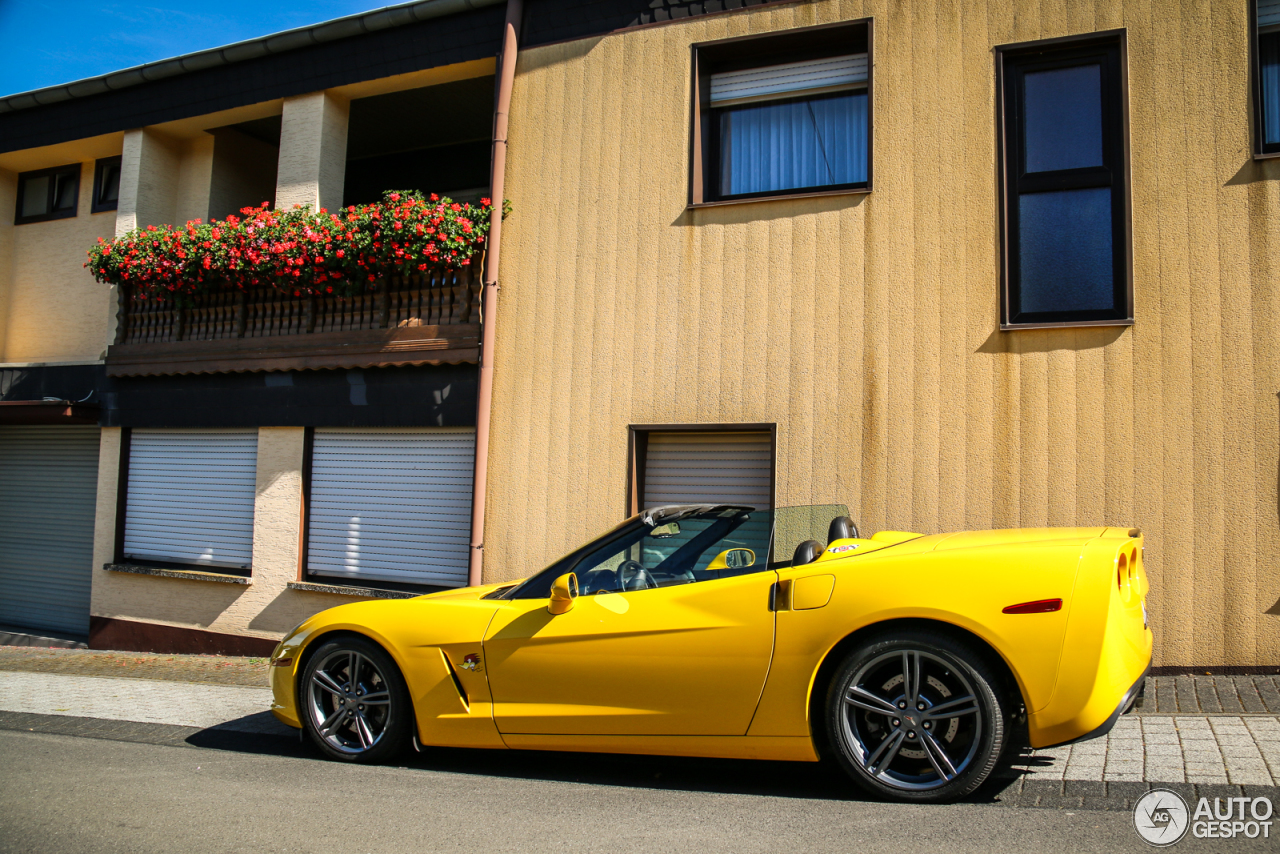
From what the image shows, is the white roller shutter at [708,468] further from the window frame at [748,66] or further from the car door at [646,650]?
the car door at [646,650]

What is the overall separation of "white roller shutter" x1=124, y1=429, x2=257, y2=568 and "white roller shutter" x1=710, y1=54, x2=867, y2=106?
6572 mm

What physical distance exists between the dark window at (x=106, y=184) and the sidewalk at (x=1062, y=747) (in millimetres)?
5997

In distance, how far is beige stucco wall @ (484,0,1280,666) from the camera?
287 inches

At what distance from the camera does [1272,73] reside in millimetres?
7621

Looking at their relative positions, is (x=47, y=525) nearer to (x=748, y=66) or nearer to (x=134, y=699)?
(x=134, y=699)

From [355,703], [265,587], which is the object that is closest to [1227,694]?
[355,703]

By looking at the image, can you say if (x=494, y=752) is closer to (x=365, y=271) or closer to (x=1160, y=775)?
(x=1160, y=775)

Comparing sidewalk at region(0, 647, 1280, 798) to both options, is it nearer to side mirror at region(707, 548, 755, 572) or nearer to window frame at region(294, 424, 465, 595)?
window frame at region(294, 424, 465, 595)

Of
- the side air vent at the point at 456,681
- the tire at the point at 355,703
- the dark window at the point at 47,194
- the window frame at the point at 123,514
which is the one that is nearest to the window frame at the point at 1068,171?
the side air vent at the point at 456,681

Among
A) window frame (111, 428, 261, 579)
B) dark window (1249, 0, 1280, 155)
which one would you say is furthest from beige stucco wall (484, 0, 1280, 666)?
window frame (111, 428, 261, 579)

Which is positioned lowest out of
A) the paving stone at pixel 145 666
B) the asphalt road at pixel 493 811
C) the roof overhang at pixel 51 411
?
the paving stone at pixel 145 666

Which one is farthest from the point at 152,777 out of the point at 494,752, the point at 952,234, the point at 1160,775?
the point at 952,234

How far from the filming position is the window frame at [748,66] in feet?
28.6

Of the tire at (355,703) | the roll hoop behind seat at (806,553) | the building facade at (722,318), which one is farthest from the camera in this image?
the building facade at (722,318)
